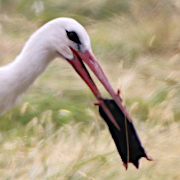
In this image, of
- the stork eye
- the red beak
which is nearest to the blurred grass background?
the red beak

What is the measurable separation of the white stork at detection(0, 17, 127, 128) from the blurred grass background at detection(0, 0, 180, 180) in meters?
0.16

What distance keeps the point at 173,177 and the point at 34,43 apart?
0.88 metres

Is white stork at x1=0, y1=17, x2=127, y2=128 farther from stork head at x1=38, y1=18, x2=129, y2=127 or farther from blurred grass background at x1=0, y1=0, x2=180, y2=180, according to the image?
blurred grass background at x1=0, y1=0, x2=180, y2=180

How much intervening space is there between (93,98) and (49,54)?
5.04ft

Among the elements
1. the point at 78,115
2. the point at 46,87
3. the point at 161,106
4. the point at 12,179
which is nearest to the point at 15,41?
the point at 46,87

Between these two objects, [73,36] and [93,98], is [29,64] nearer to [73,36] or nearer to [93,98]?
[73,36]

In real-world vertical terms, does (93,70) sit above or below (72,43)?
below

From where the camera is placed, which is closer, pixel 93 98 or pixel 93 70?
pixel 93 70

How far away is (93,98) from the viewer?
4371 mm

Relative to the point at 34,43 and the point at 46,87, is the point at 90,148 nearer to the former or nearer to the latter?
the point at 34,43

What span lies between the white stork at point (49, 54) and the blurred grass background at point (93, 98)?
6.4 inches

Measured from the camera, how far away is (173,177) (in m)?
3.21

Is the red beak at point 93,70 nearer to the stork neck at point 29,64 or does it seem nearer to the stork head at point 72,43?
the stork head at point 72,43

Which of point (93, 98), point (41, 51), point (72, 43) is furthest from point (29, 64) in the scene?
point (93, 98)
